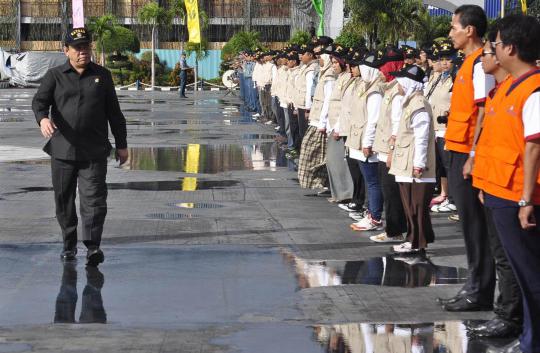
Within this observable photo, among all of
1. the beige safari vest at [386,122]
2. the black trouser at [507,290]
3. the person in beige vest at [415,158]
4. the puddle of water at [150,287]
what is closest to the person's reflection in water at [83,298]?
the puddle of water at [150,287]

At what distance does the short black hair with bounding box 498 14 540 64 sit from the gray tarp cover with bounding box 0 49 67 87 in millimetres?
52934

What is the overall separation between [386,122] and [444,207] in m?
2.77

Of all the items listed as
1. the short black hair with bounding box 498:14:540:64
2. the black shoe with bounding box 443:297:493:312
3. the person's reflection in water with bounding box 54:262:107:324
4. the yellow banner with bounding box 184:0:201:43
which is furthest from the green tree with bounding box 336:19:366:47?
the short black hair with bounding box 498:14:540:64

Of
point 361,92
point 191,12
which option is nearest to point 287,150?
Answer: point 361,92

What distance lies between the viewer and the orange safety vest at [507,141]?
6.54 m

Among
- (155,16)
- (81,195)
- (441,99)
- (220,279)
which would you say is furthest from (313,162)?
(155,16)

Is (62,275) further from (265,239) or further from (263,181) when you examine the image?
(263,181)

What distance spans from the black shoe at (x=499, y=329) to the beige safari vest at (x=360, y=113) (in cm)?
507

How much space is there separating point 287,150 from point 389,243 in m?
10.6

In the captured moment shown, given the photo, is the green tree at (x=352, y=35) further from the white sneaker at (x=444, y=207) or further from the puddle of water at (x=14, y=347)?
the puddle of water at (x=14, y=347)

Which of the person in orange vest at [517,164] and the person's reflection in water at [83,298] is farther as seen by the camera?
the person's reflection in water at [83,298]

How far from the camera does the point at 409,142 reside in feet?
34.4

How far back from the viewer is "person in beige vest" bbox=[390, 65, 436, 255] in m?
10.4

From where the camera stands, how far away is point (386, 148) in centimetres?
1119
